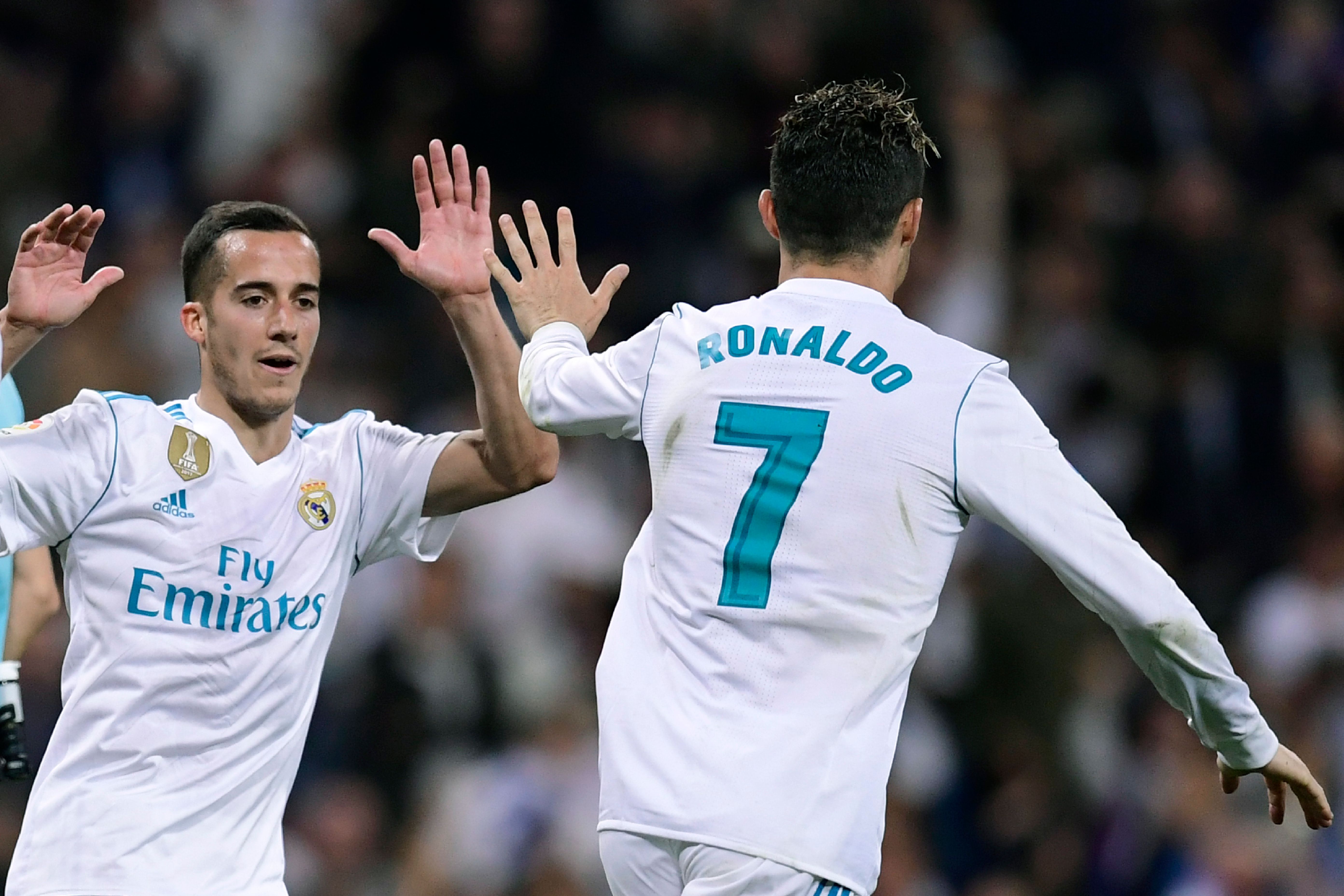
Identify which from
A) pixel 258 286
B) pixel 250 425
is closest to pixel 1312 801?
pixel 250 425

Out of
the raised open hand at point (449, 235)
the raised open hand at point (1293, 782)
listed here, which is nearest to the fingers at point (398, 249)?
the raised open hand at point (449, 235)

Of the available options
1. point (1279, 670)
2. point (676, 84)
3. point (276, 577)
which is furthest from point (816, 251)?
point (676, 84)

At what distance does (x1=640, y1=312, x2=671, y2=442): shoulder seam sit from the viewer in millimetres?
4344

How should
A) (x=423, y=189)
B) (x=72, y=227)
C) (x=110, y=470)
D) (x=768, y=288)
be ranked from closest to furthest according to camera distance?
1. (x=110, y=470)
2. (x=72, y=227)
3. (x=423, y=189)
4. (x=768, y=288)

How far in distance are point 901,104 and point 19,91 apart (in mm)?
8841

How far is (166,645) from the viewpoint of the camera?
4.74 metres

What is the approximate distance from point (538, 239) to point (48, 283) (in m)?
1.28

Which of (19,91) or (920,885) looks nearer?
(920,885)

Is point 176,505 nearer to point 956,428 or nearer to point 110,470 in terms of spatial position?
point 110,470

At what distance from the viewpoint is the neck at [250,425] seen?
200 inches

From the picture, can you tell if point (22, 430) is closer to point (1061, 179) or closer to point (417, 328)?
point (417, 328)

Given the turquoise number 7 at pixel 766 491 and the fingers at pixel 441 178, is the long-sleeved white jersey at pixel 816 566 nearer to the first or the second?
the turquoise number 7 at pixel 766 491

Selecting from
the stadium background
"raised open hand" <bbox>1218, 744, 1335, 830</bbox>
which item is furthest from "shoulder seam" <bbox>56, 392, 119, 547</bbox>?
the stadium background

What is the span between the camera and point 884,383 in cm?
420
